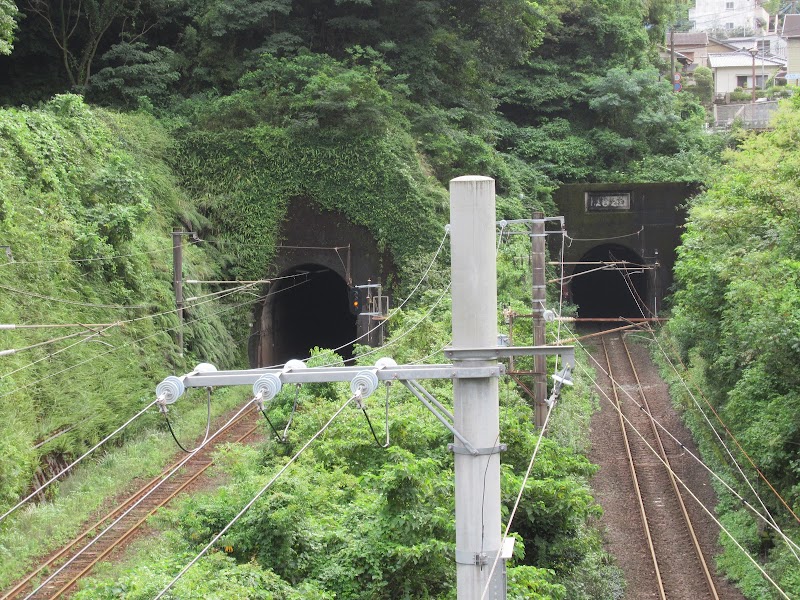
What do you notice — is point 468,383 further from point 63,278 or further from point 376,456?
point 63,278

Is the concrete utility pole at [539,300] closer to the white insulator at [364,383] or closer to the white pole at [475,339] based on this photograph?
the white pole at [475,339]

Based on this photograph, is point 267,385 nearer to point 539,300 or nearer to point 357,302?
point 539,300

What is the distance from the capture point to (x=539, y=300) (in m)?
15.2

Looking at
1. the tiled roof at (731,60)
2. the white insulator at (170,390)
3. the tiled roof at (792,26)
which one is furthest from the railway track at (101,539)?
the tiled roof at (731,60)

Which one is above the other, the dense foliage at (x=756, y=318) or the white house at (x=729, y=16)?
the white house at (x=729, y=16)

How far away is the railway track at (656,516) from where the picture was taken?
15.2 metres

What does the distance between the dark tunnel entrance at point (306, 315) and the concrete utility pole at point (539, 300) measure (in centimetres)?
1338

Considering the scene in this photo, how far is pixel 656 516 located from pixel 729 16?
86.5m

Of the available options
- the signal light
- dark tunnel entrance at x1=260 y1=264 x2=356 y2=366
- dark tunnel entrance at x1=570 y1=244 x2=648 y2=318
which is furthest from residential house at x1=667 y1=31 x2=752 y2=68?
the signal light

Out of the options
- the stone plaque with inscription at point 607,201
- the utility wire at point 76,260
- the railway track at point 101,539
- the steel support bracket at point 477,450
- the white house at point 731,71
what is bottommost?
the railway track at point 101,539

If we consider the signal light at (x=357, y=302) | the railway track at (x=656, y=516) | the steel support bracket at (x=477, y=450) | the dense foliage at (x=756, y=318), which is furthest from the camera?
the signal light at (x=357, y=302)

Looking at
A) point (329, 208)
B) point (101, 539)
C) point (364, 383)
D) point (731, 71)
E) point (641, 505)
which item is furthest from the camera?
point (731, 71)

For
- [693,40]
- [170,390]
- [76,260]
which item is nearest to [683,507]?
[76,260]

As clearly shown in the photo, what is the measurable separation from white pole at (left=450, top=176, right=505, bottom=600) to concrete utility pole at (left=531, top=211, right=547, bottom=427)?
8.38 metres
